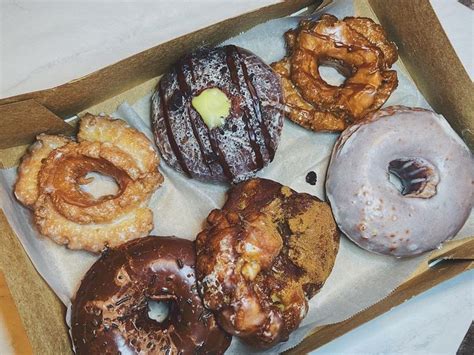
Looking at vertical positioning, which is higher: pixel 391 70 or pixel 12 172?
pixel 391 70

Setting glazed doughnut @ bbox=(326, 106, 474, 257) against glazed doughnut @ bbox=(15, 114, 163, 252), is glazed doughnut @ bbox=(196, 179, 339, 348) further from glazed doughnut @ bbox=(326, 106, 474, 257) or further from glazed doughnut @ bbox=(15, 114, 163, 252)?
glazed doughnut @ bbox=(15, 114, 163, 252)

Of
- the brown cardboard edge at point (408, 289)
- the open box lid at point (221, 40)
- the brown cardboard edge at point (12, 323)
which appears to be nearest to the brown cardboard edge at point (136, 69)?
the open box lid at point (221, 40)

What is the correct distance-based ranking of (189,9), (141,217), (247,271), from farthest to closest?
(141,217) → (189,9) → (247,271)

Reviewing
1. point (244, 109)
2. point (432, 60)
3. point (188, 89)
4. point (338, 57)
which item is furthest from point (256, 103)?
point (432, 60)

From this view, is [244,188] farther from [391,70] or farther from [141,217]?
[391,70]

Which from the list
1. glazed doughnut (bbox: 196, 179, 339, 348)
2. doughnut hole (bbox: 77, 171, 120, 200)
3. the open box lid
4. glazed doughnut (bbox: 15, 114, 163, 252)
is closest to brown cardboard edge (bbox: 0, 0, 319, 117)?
the open box lid

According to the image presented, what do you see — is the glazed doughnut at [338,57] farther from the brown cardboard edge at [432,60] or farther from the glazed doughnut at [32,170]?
the glazed doughnut at [32,170]

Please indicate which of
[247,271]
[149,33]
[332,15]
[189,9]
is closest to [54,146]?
[149,33]
